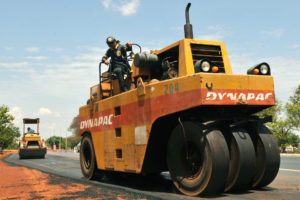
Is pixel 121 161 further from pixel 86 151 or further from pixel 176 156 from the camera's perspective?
pixel 86 151

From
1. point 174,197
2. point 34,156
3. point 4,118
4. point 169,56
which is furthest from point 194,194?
point 4,118

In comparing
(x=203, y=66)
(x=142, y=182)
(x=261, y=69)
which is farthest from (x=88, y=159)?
(x=261, y=69)

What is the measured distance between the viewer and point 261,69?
19.3 ft

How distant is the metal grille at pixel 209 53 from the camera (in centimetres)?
645

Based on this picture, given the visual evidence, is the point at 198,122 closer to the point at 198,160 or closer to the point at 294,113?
the point at 198,160

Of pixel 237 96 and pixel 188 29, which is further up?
pixel 188 29

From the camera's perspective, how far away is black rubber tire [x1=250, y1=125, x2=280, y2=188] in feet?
18.8

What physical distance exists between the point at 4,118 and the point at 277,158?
5448cm

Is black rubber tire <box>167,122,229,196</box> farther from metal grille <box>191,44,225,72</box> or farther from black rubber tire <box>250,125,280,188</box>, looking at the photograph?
metal grille <box>191,44,225,72</box>

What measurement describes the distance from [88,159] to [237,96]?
529 cm

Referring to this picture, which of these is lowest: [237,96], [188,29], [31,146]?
[31,146]

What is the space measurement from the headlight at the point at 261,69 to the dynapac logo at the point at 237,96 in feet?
1.46

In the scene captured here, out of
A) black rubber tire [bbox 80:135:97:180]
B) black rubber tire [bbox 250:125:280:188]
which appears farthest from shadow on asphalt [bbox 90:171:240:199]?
black rubber tire [bbox 250:125:280:188]

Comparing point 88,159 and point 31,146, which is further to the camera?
point 31,146
